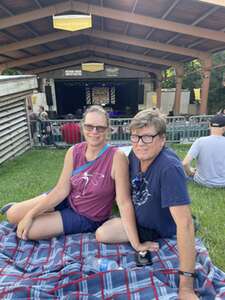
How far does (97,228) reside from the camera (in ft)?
8.30

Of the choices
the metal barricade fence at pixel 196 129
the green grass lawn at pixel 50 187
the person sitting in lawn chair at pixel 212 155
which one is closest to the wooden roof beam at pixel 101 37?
the metal barricade fence at pixel 196 129

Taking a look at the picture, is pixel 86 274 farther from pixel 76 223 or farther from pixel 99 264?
pixel 76 223

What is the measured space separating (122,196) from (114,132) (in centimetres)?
668

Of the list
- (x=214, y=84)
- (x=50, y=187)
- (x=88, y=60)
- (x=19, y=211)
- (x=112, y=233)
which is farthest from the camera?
(x=214, y=84)

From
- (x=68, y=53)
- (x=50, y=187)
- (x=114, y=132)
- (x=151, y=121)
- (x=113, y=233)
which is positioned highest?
(x=68, y=53)

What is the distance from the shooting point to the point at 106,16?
7.93 m

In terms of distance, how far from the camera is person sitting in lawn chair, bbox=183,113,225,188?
397 centimetres

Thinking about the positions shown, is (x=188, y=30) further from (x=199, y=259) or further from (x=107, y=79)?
(x=107, y=79)

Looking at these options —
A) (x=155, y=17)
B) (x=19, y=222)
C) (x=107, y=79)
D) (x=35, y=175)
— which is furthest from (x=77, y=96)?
(x=19, y=222)

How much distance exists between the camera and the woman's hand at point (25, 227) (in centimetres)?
248

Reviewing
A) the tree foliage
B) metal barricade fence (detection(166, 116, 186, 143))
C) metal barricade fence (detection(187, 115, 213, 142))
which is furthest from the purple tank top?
the tree foliage

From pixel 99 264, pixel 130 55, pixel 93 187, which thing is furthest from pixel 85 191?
pixel 130 55

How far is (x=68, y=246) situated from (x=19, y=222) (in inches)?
22.5

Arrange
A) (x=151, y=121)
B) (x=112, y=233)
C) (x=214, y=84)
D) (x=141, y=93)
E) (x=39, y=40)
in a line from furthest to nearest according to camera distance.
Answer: (x=214, y=84), (x=141, y=93), (x=39, y=40), (x=112, y=233), (x=151, y=121)
